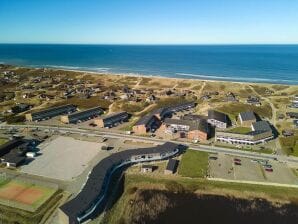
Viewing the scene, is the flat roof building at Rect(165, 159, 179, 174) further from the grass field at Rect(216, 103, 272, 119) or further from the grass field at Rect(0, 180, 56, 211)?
the grass field at Rect(216, 103, 272, 119)

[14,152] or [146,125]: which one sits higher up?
[146,125]

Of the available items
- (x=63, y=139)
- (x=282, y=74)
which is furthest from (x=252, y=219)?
(x=282, y=74)

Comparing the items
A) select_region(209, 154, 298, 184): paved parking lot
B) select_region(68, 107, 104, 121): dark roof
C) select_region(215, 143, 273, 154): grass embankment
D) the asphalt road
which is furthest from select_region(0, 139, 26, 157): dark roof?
select_region(215, 143, 273, 154): grass embankment

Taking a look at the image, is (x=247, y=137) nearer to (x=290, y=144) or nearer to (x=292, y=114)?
(x=290, y=144)

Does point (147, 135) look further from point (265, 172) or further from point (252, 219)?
point (252, 219)

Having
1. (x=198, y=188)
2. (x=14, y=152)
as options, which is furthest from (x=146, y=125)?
(x=14, y=152)

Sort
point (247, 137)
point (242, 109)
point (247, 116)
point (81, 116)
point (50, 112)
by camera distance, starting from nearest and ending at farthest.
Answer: point (247, 137)
point (247, 116)
point (81, 116)
point (50, 112)
point (242, 109)

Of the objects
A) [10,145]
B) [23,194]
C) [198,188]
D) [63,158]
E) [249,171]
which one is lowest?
[23,194]
